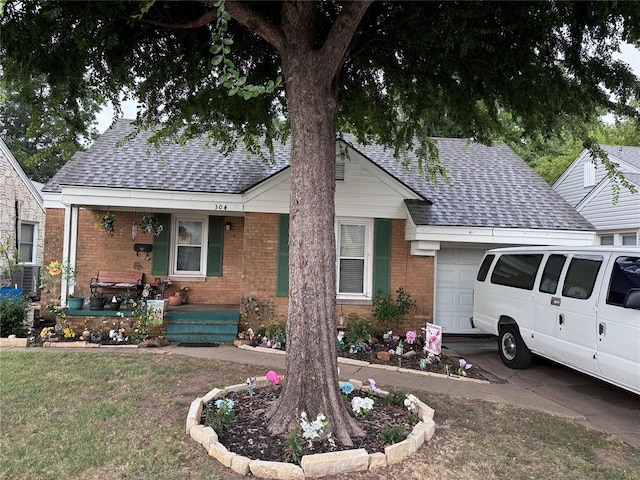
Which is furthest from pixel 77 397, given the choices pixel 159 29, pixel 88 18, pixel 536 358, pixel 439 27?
pixel 536 358

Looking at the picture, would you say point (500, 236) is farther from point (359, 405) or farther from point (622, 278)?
point (359, 405)

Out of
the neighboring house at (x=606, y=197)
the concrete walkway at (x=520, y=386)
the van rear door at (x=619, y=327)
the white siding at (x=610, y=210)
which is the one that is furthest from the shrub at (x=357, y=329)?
the white siding at (x=610, y=210)

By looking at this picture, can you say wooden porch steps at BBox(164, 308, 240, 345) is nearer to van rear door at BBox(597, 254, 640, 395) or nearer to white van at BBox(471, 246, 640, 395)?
white van at BBox(471, 246, 640, 395)

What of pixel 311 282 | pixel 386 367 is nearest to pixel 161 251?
pixel 386 367

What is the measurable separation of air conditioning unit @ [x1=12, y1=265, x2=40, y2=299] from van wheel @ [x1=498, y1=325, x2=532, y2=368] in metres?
14.7

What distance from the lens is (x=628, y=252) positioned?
5.47 meters

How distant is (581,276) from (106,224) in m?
9.40

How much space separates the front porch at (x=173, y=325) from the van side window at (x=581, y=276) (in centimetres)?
604

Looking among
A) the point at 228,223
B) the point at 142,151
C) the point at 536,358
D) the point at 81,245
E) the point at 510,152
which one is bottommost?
the point at 536,358

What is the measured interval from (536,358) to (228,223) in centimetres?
733

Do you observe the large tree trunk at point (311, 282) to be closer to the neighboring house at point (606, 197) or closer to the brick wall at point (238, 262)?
the brick wall at point (238, 262)

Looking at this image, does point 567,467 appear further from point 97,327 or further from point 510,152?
point 510,152

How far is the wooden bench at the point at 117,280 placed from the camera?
9.57m

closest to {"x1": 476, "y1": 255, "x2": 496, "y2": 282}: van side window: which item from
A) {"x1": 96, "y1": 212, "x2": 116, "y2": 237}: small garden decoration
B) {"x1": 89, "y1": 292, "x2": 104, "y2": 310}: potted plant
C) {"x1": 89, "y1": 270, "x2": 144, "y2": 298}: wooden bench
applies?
{"x1": 89, "y1": 270, "x2": 144, "y2": 298}: wooden bench
